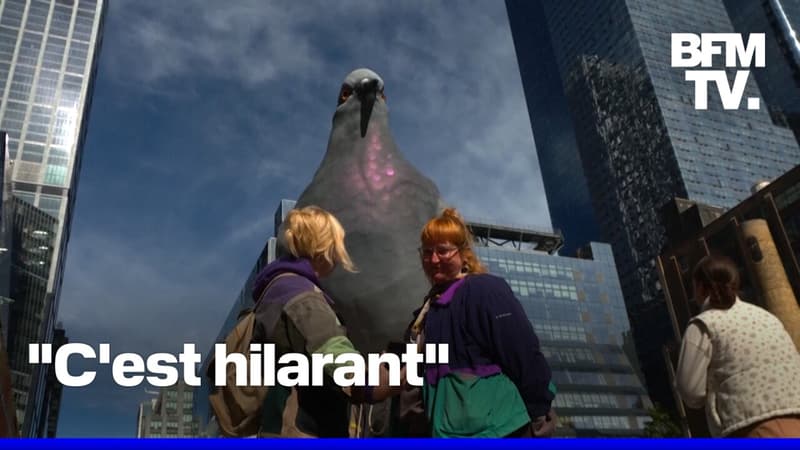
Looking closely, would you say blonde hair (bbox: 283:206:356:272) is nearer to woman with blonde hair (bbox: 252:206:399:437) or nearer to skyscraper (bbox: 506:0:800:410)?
woman with blonde hair (bbox: 252:206:399:437)

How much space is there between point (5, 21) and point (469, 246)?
139 meters

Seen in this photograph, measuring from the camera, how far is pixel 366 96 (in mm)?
5258

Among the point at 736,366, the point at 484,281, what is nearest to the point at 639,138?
the point at 736,366

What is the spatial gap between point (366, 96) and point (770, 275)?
3747 centimetres

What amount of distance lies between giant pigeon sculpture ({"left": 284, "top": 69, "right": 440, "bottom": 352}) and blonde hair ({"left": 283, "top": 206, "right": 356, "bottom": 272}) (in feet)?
4.72

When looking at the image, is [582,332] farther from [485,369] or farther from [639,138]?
[485,369]

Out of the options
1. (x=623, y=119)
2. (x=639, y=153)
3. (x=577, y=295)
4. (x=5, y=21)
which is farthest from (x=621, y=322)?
(x=5, y=21)

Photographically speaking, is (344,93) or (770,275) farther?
(770,275)

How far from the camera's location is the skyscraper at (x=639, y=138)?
299 feet

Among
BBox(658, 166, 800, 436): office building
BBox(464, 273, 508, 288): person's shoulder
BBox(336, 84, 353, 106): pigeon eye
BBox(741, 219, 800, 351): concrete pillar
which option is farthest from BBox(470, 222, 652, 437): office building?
BBox(464, 273, 508, 288): person's shoulder

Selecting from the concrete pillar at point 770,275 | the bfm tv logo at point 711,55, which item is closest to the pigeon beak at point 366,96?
the bfm tv logo at point 711,55

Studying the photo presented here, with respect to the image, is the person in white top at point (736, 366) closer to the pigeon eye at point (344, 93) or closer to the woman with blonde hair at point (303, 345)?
A: the woman with blonde hair at point (303, 345)

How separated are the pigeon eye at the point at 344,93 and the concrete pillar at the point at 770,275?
33940mm

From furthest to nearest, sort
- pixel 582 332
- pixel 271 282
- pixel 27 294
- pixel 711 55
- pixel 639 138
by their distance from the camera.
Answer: pixel 639 138 → pixel 27 294 → pixel 582 332 → pixel 711 55 → pixel 271 282
